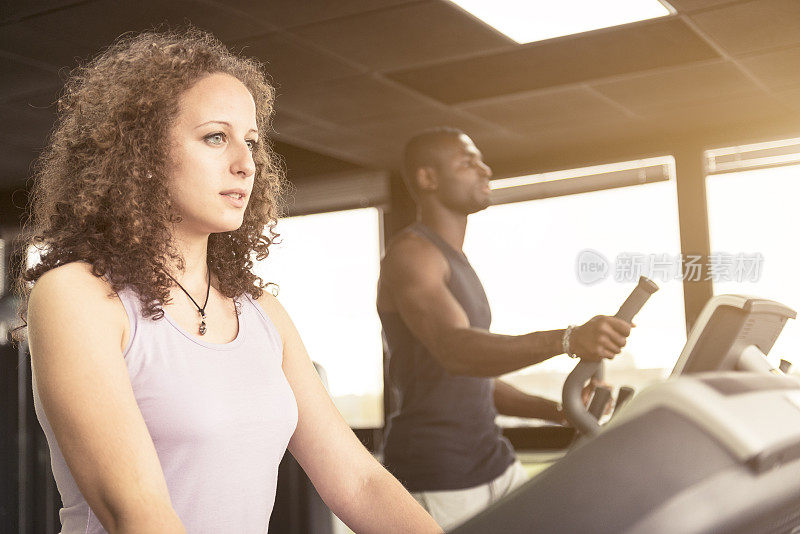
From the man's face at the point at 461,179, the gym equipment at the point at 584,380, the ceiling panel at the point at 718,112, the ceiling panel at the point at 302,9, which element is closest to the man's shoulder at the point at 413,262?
Answer: the man's face at the point at 461,179

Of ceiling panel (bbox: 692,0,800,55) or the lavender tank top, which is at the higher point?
ceiling panel (bbox: 692,0,800,55)

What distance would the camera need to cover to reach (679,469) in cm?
34

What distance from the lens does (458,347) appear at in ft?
8.39

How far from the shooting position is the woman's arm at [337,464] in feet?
3.26

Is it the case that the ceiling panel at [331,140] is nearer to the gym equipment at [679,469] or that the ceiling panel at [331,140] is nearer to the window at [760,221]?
the window at [760,221]

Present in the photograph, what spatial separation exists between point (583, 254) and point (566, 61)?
268cm

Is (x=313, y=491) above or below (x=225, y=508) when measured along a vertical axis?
below

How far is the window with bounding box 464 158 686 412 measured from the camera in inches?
274

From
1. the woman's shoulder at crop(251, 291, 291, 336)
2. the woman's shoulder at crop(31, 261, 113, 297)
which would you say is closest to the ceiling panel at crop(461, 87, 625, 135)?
the woman's shoulder at crop(251, 291, 291, 336)

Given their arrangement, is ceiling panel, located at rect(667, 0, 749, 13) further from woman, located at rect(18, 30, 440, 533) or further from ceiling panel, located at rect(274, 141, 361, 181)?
ceiling panel, located at rect(274, 141, 361, 181)

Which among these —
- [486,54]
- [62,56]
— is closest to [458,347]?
[486,54]

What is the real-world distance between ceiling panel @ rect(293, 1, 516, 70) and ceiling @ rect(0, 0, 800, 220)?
1 cm

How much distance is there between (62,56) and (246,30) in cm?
104

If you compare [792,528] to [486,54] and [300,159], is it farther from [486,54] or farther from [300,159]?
[300,159]
